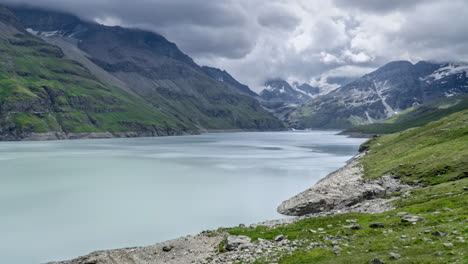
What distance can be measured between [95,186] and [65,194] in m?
8.38

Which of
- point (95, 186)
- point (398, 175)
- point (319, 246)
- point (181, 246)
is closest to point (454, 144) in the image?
point (398, 175)

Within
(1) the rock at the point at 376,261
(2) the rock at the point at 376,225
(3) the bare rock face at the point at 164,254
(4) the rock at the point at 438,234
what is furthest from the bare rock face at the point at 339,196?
(1) the rock at the point at 376,261

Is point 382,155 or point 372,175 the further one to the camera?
point 382,155

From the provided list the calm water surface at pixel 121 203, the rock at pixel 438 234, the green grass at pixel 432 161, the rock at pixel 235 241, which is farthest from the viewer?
the green grass at pixel 432 161

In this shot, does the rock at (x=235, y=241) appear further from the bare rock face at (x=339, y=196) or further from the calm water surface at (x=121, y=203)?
the bare rock face at (x=339, y=196)

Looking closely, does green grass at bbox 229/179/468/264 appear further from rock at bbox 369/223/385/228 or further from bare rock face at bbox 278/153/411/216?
bare rock face at bbox 278/153/411/216

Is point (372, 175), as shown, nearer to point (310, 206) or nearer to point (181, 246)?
point (310, 206)

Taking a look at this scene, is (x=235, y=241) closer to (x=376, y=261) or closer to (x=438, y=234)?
(x=376, y=261)

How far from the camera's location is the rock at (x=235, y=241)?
2523cm

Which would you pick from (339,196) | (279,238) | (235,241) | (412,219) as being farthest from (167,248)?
(339,196)

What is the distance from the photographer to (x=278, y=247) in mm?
→ 23984

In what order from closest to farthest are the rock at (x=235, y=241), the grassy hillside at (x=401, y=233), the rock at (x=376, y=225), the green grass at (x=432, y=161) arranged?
the grassy hillside at (x=401, y=233)
the rock at (x=376, y=225)
the rock at (x=235, y=241)
the green grass at (x=432, y=161)

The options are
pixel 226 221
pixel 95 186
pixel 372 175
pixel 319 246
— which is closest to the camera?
pixel 319 246

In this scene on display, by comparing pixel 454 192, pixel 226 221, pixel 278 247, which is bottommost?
pixel 226 221
